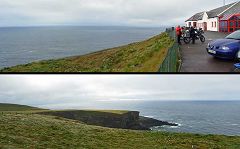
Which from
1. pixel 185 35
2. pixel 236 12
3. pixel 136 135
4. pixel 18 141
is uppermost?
pixel 236 12

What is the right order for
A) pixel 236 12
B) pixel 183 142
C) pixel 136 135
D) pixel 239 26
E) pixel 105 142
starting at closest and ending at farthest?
pixel 105 142 → pixel 183 142 → pixel 136 135 → pixel 239 26 → pixel 236 12

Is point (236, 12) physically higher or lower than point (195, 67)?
higher

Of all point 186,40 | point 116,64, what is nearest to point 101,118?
point 116,64

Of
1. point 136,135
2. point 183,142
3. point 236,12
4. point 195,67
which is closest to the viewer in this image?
point 195,67

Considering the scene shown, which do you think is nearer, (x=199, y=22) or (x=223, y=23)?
(x=223, y=23)

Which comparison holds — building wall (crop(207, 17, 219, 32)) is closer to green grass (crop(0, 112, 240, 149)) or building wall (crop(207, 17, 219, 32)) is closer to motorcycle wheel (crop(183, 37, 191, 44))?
green grass (crop(0, 112, 240, 149))

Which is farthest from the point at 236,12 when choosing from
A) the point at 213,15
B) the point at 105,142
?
the point at 105,142

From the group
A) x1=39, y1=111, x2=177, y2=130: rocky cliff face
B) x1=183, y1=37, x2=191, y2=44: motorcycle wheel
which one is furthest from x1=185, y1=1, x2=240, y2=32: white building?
x1=39, y1=111, x2=177, y2=130: rocky cliff face

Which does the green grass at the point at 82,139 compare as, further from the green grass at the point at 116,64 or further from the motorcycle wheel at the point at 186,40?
the motorcycle wheel at the point at 186,40

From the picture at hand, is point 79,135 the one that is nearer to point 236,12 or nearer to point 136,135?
point 136,135
